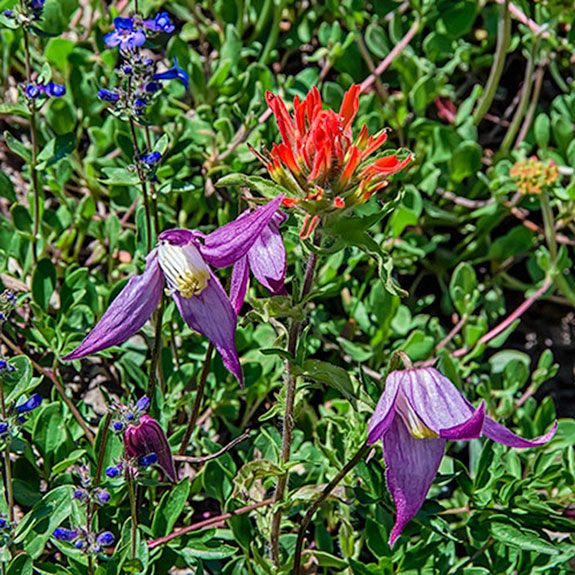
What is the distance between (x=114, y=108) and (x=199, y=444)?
1.07 metres

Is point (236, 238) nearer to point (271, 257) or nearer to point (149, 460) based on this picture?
point (271, 257)

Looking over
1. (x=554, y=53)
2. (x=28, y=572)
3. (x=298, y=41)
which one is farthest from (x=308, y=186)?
(x=554, y=53)

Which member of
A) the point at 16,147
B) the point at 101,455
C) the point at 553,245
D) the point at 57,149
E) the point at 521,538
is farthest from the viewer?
the point at 553,245

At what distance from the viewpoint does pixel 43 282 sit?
275cm

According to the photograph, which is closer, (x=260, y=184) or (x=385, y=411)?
(x=385, y=411)

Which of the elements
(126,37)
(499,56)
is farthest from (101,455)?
(499,56)

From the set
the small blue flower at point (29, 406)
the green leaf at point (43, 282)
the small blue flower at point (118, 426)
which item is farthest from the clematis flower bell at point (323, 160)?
the green leaf at point (43, 282)

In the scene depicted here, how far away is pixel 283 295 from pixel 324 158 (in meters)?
0.43

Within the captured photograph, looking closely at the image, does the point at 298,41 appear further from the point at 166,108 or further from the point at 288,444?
the point at 288,444

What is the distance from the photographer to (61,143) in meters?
2.73

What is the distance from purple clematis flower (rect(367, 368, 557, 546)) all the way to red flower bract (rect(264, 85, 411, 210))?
1.38 ft

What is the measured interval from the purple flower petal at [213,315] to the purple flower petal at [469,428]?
1.63ft

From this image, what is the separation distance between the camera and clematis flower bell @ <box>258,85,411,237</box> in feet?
5.69

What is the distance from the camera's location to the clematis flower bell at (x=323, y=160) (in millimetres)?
1733
